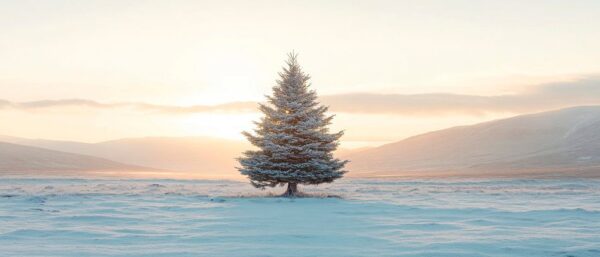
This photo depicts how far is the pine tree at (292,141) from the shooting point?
39.1 m

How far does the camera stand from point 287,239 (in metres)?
18.7

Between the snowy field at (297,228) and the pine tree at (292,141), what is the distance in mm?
5835

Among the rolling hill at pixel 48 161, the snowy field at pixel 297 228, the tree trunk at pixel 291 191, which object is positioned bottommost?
the snowy field at pixel 297 228

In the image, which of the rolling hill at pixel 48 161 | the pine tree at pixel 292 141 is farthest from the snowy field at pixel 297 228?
the rolling hill at pixel 48 161

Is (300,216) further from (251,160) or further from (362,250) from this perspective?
(251,160)

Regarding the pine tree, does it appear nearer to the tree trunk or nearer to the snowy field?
the tree trunk

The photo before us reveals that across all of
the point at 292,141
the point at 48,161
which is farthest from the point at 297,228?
the point at 48,161

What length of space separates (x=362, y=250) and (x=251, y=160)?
23.6 meters

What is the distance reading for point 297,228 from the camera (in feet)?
70.7

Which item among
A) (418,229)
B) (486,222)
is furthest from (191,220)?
(486,222)

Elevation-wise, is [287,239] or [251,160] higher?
[251,160]

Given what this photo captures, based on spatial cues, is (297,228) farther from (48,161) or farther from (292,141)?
(48,161)

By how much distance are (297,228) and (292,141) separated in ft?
59.0

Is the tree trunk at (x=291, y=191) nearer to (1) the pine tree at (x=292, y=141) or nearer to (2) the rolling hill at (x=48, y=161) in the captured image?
(1) the pine tree at (x=292, y=141)
